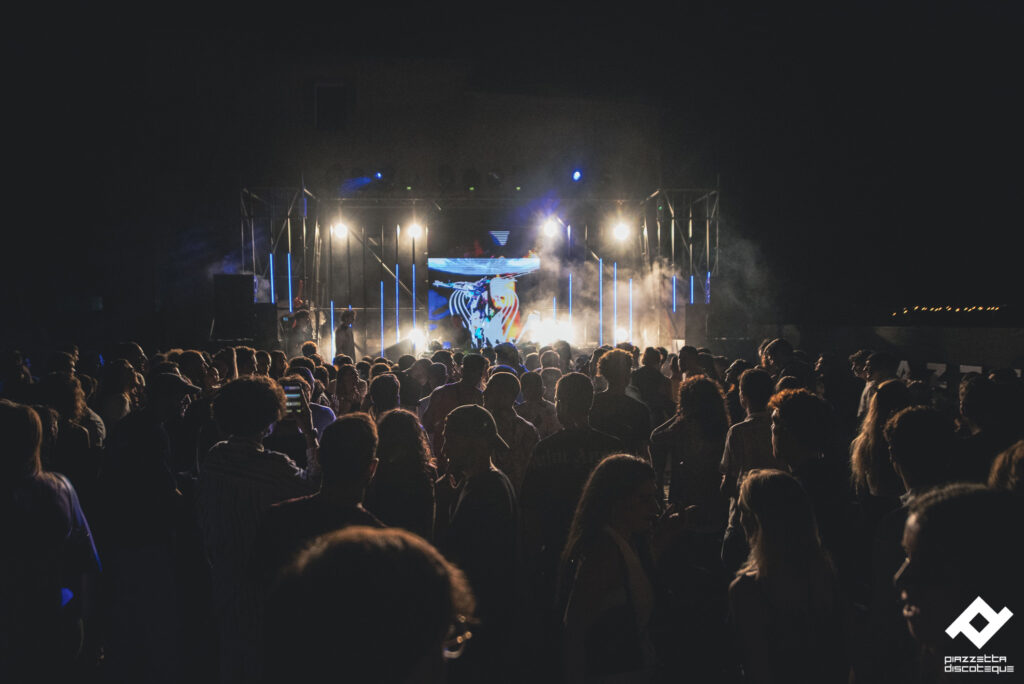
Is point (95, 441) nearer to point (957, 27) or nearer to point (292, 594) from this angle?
point (292, 594)

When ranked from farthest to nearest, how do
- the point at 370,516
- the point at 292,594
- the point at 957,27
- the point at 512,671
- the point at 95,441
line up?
the point at 957,27, the point at 95,441, the point at 512,671, the point at 370,516, the point at 292,594

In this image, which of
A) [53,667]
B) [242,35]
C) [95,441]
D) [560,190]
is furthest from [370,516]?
[242,35]

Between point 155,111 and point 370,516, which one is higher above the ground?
point 155,111

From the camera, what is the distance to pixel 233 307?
12.8 m

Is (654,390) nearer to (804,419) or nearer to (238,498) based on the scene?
(804,419)

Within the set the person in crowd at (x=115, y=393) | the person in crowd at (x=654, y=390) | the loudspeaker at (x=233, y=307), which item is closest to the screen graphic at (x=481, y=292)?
the loudspeaker at (x=233, y=307)

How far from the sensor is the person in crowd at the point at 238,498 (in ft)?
8.00

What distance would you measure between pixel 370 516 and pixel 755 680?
1.34 m

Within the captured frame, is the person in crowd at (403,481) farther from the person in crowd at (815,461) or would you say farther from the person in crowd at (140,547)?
the person in crowd at (815,461)

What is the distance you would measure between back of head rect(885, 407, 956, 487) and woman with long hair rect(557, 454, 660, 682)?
3.15ft

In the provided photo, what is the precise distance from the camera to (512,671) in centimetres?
340

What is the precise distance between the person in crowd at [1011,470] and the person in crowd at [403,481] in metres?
2.09

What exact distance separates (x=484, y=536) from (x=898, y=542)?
4.95 ft

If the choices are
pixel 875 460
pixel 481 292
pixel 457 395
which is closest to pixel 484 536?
pixel 875 460
